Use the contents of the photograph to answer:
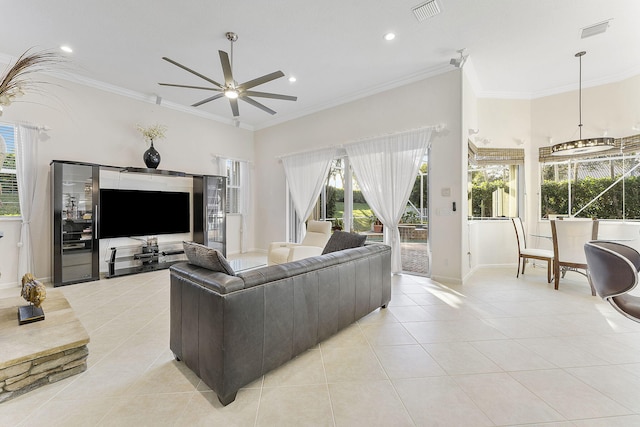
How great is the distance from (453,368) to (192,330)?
1.83 meters

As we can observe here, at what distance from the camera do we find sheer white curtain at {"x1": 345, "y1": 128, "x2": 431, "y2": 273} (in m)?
4.26

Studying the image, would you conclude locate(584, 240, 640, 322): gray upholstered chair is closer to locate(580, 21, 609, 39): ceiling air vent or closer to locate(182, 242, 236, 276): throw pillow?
locate(182, 242, 236, 276): throw pillow

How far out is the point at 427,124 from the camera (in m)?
4.16

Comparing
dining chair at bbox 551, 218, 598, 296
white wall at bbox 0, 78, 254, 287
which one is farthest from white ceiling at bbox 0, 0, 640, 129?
dining chair at bbox 551, 218, 598, 296

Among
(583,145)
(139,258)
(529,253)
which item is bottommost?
(139,258)

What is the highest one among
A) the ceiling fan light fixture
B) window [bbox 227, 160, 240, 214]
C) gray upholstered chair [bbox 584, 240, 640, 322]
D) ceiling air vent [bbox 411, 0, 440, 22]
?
ceiling air vent [bbox 411, 0, 440, 22]

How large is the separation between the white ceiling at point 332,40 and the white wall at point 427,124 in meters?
0.25

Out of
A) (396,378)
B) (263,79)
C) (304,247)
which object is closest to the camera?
(396,378)

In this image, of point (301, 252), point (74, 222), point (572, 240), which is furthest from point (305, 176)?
point (572, 240)

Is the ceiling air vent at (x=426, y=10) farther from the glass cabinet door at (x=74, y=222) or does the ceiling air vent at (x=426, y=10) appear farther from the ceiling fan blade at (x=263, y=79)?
the glass cabinet door at (x=74, y=222)

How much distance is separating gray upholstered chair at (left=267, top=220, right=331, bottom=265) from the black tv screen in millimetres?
2252

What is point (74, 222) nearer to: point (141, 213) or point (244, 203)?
point (141, 213)

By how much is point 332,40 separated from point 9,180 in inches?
193

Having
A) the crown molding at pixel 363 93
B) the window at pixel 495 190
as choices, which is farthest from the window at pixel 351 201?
the window at pixel 495 190
